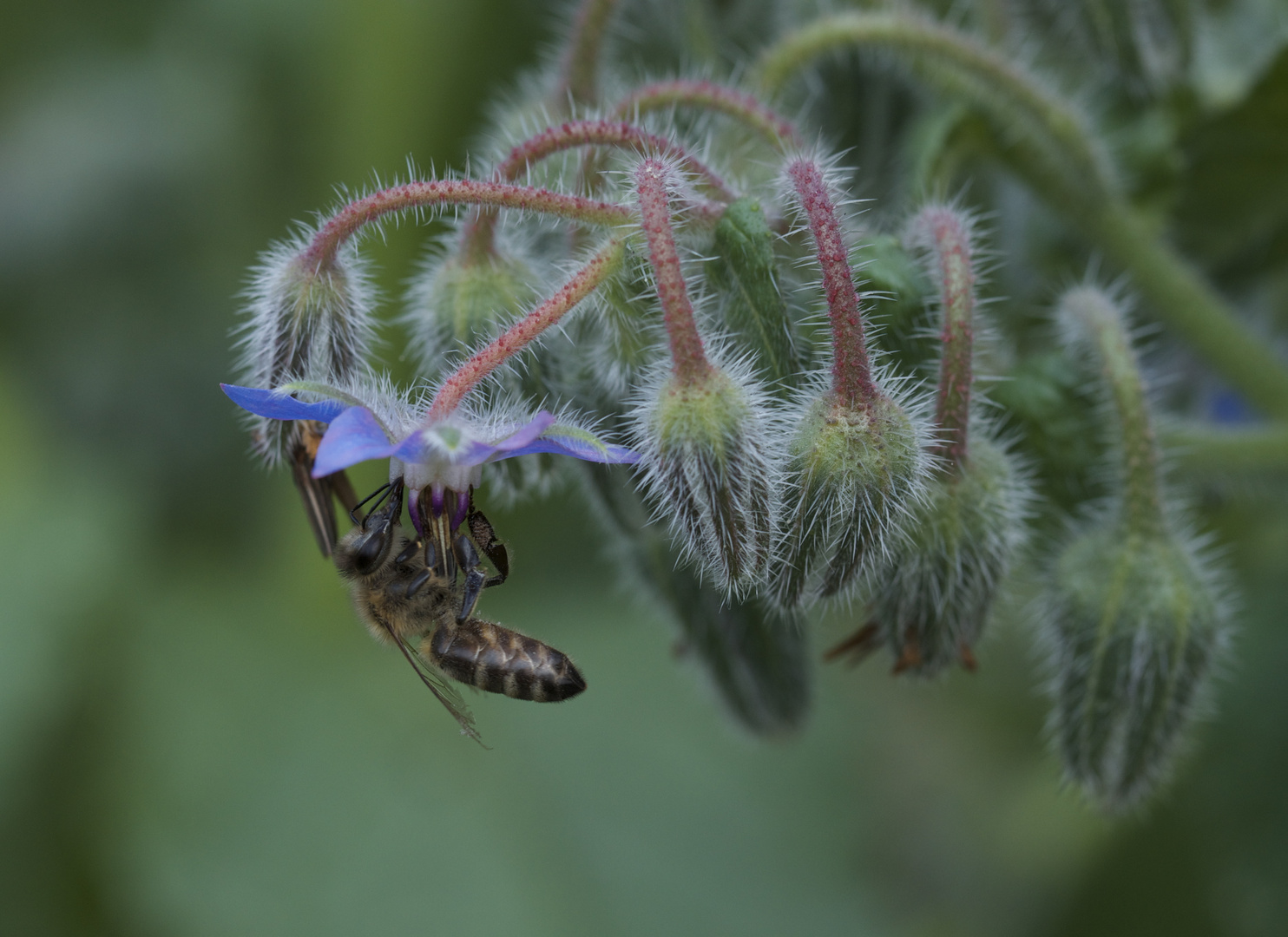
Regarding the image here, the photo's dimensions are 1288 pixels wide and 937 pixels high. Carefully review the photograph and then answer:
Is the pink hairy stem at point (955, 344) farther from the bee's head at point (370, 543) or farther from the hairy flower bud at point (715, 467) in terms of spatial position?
the bee's head at point (370, 543)

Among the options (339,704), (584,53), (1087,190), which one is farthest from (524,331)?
(339,704)

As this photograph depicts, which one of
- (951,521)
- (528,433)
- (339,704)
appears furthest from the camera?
(339,704)

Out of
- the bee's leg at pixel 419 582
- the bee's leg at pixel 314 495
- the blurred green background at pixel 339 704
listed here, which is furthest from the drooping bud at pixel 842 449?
the blurred green background at pixel 339 704

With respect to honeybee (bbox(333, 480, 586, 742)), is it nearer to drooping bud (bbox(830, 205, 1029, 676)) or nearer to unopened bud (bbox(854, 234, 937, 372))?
drooping bud (bbox(830, 205, 1029, 676))

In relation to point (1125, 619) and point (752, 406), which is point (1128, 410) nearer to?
point (1125, 619)

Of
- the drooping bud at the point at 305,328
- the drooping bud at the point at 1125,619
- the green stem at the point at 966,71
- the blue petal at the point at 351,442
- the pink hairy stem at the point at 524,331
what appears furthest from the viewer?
the green stem at the point at 966,71

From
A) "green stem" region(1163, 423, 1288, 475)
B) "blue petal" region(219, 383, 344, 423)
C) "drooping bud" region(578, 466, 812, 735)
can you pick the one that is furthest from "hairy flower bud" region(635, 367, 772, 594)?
"green stem" region(1163, 423, 1288, 475)

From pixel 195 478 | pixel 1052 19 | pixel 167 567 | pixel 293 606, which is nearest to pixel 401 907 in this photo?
pixel 293 606
